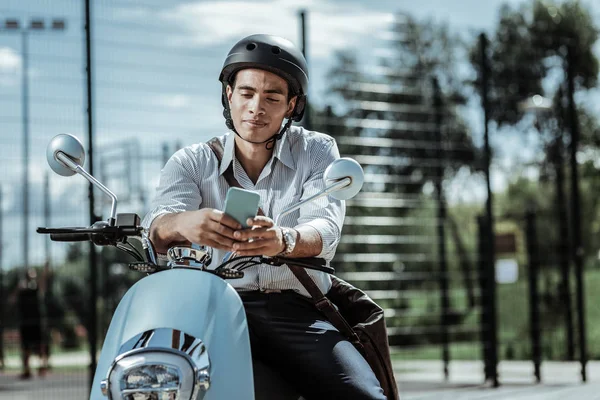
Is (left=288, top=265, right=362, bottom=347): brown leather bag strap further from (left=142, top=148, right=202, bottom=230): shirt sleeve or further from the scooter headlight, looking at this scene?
the scooter headlight

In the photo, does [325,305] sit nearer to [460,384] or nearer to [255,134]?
[255,134]

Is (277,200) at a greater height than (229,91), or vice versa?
(229,91)

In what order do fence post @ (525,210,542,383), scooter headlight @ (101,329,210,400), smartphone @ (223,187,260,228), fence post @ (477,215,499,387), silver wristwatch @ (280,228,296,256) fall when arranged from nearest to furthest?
scooter headlight @ (101,329,210,400) → smartphone @ (223,187,260,228) → silver wristwatch @ (280,228,296,256) → fence post @ (477,215,499,387) → fence post @ (525,210,542,383)

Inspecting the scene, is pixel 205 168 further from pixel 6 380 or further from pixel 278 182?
pixel 6 380

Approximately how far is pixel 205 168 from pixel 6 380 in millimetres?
9241

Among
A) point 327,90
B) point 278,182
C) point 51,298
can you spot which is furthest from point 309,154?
point 51,298

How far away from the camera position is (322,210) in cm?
249

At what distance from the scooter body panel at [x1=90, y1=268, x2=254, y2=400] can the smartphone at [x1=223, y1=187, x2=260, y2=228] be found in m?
0.15

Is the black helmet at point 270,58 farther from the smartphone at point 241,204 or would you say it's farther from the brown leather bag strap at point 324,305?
the smartphone at point 241,204

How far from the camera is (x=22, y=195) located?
26.8ft

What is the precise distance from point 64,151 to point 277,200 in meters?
0.62

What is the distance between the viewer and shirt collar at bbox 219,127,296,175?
2.59 metres

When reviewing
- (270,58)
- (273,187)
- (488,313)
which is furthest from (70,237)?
(488,313)

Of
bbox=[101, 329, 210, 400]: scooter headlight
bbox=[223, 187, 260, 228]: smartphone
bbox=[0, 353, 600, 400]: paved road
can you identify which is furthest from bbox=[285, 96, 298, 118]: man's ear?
bbox=[0, 353, 600, 400]: paved road
